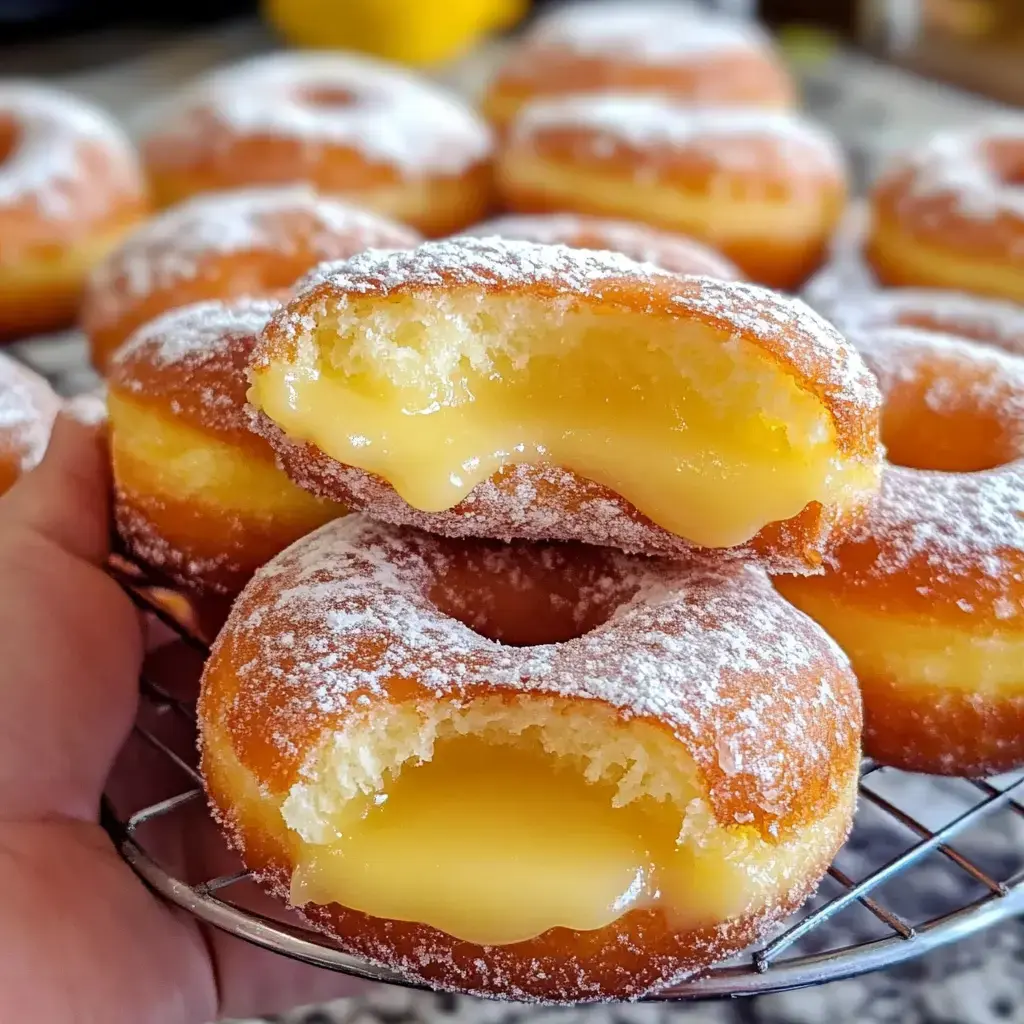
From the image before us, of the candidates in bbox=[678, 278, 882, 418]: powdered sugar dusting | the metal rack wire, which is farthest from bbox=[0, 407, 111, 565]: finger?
bbox=[678, 278, 882, 418]: powdered sugar dusting

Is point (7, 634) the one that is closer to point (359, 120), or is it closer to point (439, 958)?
point (439, 958)

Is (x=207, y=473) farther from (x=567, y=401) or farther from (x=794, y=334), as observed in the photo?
(x=794, y=334)

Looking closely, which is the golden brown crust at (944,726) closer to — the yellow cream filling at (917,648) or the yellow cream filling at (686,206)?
the yellow cream filling at (917,648)

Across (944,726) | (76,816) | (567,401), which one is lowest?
(76,816)

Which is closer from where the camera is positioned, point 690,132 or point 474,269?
point 474,269

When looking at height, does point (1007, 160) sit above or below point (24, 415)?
above

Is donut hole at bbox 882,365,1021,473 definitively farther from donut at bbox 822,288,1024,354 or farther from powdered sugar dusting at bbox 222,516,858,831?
powdered sugar dusting at bbox 222,516,858,831

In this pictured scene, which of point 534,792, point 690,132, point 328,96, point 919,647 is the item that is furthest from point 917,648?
point 328,96

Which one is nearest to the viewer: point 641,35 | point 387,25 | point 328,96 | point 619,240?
point 619,240

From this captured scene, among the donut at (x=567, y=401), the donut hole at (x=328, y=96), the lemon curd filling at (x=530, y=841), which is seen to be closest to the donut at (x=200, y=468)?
the donut at (x=567, y=401)
